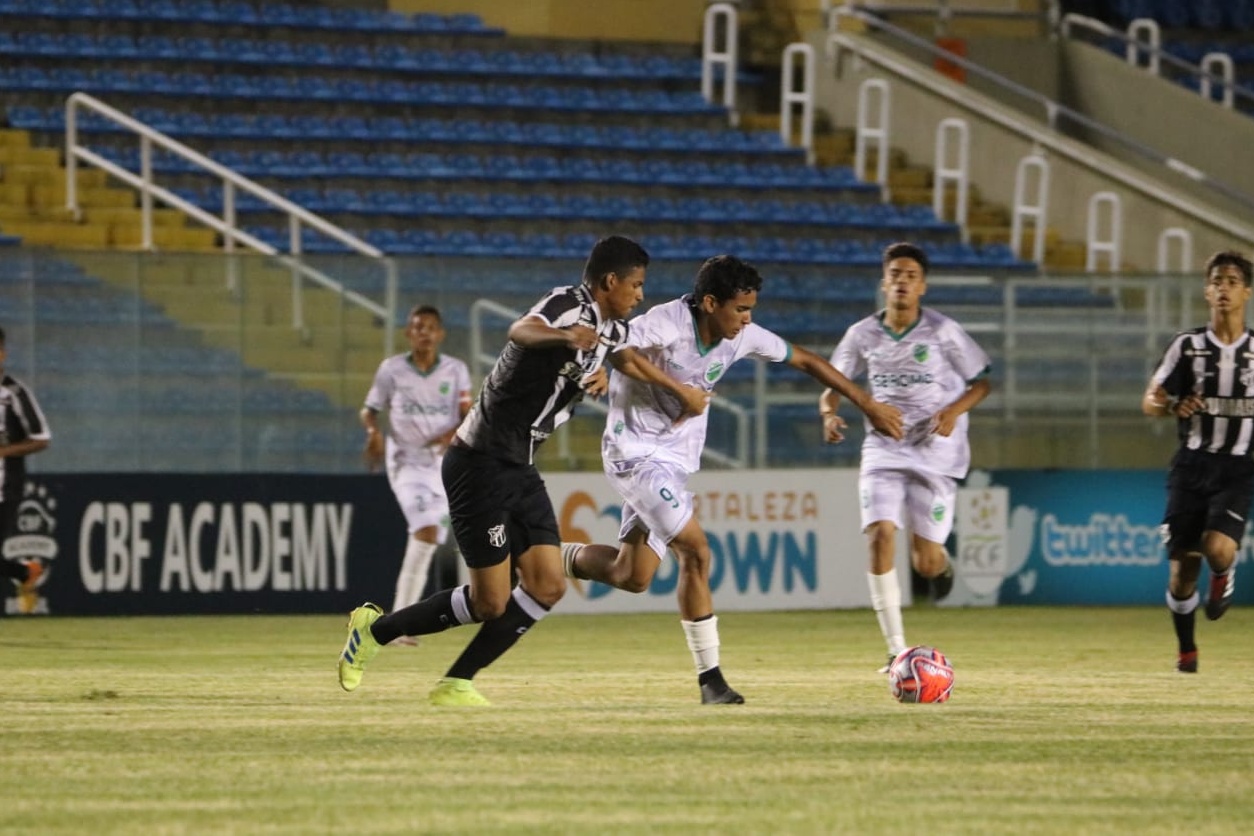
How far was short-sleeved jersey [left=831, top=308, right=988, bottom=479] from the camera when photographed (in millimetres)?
12602

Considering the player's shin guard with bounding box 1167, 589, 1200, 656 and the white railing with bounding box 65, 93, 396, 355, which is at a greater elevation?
the white railing with bounding box 65, 93, 396, 355

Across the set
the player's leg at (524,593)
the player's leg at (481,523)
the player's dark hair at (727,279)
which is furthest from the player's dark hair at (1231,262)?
the player's leg at (481,523)

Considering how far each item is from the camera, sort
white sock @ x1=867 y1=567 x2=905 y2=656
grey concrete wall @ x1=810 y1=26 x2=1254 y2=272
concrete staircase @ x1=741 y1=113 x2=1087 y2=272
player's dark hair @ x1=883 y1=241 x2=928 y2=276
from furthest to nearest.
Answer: concrete staircase @ x1=741 y1=113 x2=1087 y2=272
grey concrete wall @ x1=810 y1=26 x2=1254 y2=272
white sock @ x1=867 y1=567 x2=905 y2=656
player's dark hair @ x1=883 y1=241 x2=928 y2=276

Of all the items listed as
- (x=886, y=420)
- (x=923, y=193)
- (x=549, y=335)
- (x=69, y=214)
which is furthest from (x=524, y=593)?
(x=923, y=193)

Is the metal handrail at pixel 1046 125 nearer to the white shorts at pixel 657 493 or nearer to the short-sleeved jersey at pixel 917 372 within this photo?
the short-sleeved jersey at pixel 917 372

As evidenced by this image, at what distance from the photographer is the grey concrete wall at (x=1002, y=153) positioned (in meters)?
25.8

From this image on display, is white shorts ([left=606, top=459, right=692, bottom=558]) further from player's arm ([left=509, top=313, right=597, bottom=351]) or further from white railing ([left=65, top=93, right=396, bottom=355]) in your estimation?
white railing ([left=65, top=93, right=396, bottom=355])

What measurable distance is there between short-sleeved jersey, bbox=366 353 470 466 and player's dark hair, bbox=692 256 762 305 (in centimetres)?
616

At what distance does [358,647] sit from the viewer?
34.1 feet

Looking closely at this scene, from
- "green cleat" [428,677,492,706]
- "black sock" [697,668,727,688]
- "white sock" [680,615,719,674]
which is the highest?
"white sock" [680,615,719,674]

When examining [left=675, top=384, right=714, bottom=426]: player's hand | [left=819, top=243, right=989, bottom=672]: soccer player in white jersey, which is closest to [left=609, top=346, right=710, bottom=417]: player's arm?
[left=675, top=384, right=714, bottom=426]: player's hand

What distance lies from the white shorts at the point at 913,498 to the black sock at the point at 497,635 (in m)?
2.94

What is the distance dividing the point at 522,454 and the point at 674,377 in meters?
0.78

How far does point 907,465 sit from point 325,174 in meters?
12.6
